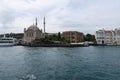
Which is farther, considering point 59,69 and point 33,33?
point 33,33

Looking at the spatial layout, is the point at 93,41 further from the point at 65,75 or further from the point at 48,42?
the point at 65,75

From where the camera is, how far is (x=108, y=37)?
144m

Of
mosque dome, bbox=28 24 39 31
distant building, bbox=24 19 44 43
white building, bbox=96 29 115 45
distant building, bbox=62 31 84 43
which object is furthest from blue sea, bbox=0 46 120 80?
mosque dome, bbox=28 24 39 31

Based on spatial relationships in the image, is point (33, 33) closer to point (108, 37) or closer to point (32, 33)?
point (32, 33)

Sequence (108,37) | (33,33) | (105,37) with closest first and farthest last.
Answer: (105,37), (108,37), (33,33)

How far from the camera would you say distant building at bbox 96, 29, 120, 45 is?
5659 inches

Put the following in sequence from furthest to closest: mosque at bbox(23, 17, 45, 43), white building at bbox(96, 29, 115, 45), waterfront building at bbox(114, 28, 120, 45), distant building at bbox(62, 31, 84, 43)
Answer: mosque at bbox(23, 17, 45, 43), waterfront building at bbox(114, 28, 120, 45), white building at bbox(96, 29, 115, 45), distant building at bbox(62, 31, 84, 43)

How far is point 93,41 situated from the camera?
150125mm

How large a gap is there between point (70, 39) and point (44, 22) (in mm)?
21829

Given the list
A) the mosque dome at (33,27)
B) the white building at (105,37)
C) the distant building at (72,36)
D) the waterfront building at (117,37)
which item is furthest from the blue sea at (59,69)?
the mosque dome at (33,27)

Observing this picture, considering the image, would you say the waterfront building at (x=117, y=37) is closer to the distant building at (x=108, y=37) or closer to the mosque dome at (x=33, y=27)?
the distant building at (x=108, y=37)

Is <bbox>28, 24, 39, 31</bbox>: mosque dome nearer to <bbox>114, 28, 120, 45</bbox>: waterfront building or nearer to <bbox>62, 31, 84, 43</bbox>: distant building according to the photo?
<bbox>62, 31, 84, 43</bbox>: distant building

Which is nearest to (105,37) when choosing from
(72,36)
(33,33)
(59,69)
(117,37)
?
(117,37)

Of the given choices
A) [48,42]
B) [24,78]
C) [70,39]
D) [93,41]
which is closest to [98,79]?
[24,78]
